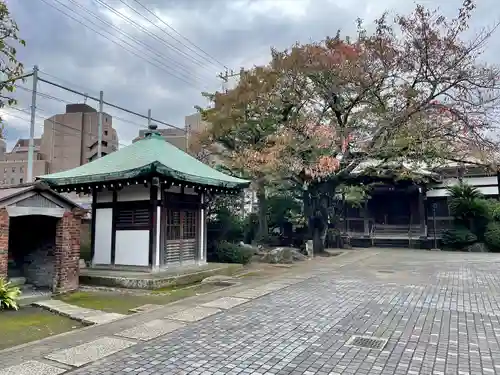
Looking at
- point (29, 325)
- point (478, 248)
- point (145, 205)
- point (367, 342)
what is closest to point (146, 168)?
point (145, 205)

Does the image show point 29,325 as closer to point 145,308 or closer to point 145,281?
point 145,308

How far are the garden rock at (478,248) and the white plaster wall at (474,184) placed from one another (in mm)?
3555

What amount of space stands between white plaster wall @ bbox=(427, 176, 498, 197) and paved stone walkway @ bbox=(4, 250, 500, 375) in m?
14.9

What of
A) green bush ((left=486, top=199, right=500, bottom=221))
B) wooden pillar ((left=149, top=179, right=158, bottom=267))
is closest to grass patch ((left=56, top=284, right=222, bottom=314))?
wooden pillar ((left=149, top=179, right=158, bottom=267))

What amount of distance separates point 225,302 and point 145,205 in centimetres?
453

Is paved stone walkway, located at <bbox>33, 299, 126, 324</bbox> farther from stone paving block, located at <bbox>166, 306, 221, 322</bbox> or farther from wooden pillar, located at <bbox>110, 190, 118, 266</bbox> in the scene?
wooden pillar, located at <bbox>110, 190, 118, 266</bbox>

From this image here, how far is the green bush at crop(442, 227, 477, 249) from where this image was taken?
20.1 meters

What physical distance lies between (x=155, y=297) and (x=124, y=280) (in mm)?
1531

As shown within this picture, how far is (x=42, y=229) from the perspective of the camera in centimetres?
1011

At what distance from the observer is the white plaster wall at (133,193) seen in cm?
1100

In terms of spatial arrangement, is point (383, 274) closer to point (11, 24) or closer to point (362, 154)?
point (362, 154)

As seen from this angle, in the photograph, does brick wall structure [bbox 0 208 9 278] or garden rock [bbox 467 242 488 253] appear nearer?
brick wall structure [bbox 0 208 9 278]

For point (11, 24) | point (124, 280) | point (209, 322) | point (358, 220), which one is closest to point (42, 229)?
point (124, 280)

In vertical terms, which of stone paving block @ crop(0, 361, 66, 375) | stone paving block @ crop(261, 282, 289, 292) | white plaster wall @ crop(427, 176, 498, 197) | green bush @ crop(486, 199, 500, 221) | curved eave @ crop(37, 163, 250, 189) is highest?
white plaster wall @ crop(427, 176, 498, 197)
